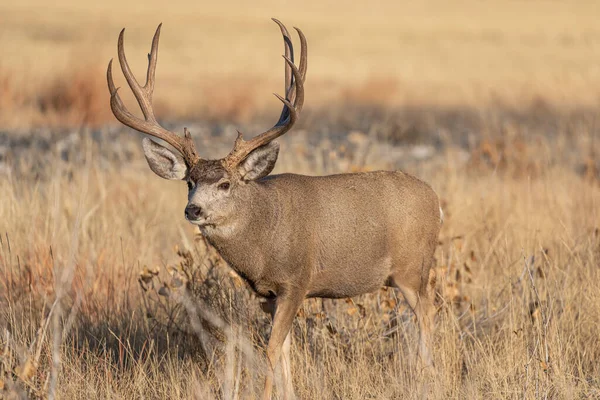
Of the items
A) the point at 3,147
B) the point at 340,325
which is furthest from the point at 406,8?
the point at 340,325

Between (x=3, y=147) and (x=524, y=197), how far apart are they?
6651mm

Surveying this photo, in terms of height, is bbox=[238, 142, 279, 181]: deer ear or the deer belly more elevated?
bbox=[238, 142, 279, 181]: deer ear

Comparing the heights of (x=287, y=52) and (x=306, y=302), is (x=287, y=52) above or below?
above

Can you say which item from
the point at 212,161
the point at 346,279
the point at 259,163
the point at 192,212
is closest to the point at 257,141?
the point at 259,163

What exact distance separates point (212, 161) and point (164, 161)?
1.14ft

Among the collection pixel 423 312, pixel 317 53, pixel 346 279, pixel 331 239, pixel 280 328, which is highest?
pixel 331 239

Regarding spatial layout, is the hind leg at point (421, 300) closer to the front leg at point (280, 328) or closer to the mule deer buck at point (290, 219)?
the mule deer buck at point (290, 219)

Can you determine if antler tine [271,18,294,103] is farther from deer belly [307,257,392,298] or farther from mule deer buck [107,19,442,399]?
deer belly [307,257,392,298]

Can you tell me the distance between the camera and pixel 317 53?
42125 millimetres

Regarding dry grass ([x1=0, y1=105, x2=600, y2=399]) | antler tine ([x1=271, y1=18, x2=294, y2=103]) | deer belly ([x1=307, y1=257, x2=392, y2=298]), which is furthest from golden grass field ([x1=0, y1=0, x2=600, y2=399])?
antler tine ([x1=271, y1=18, x2=294, y2=103])

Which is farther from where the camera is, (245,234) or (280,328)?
(245,234)

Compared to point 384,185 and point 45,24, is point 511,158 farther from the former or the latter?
point 45,24

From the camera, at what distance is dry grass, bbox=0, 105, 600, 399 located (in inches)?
224

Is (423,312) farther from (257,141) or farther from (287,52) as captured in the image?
(287,52)
